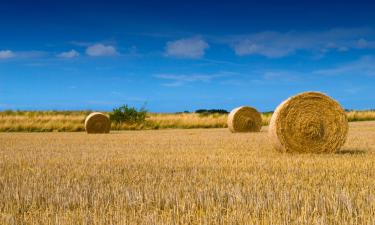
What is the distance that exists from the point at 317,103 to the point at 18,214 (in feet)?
26.4

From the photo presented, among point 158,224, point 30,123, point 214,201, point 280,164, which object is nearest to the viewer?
point 158,224

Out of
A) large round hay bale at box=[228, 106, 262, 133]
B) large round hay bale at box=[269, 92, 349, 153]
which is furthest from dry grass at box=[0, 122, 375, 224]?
large round hay bale at box=[228, 106, 262, 133]

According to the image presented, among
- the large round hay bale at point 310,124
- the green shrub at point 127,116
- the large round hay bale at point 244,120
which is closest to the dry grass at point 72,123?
the green shrub at point 127,116

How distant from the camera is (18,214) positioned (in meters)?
4.90

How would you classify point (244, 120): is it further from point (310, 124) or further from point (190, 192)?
point (190, 192)

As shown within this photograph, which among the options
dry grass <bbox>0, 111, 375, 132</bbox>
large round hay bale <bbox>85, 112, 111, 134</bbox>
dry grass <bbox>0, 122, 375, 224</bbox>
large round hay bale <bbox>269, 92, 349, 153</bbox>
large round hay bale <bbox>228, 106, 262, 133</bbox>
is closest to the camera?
dry grass <bbox>0, 122, 375, 224</bbox>

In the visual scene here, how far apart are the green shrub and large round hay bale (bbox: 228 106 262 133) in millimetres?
10628

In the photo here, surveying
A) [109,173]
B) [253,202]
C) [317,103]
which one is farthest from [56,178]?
[317,103]

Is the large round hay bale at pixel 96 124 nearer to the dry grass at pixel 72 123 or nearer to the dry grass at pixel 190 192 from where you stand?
the dry grass at pixel 72 123

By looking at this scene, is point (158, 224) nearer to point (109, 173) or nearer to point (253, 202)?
point (253, 202)

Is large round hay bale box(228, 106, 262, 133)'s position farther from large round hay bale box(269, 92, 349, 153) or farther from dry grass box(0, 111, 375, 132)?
large round hay bale box(269, 92, 349, 153)

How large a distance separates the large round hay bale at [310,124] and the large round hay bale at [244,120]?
10.4 m

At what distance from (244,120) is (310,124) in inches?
422

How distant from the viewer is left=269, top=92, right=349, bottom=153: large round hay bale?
11219mm
